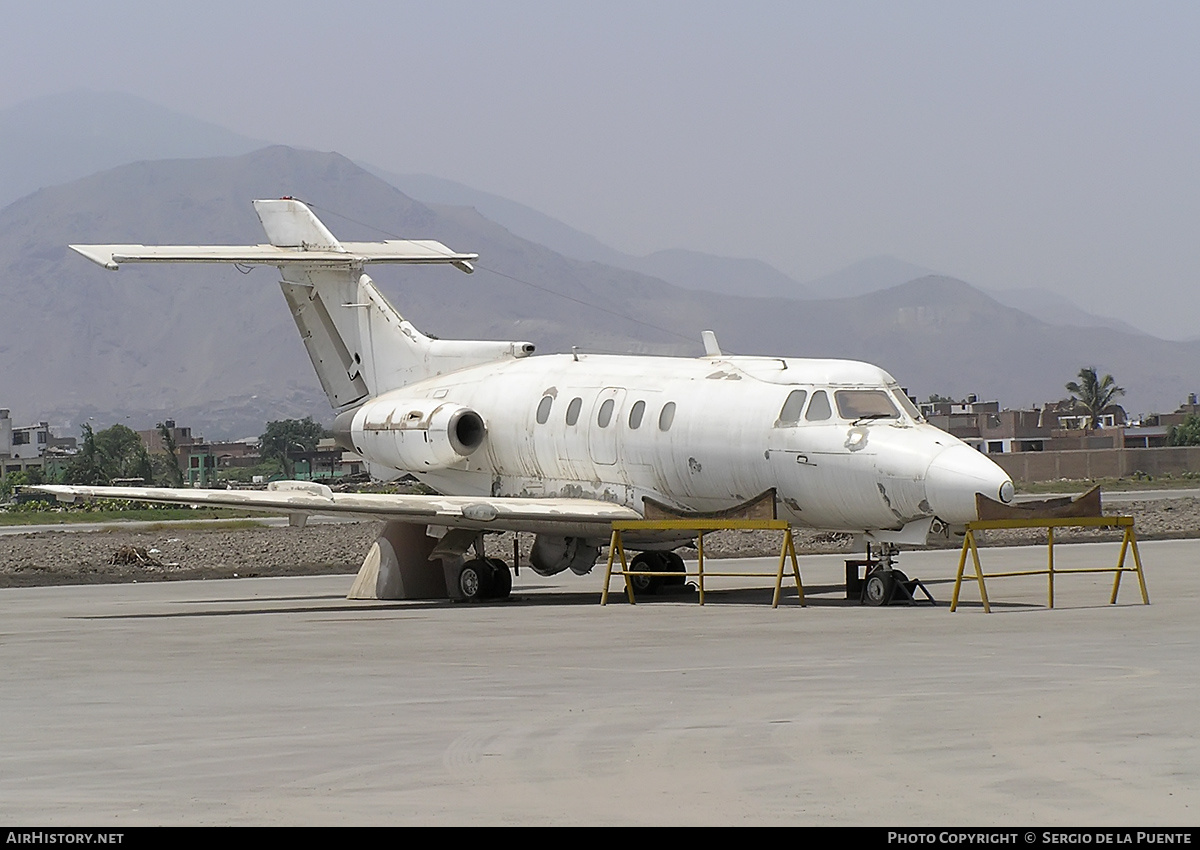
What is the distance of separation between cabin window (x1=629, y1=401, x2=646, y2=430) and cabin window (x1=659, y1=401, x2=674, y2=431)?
0.39 meters

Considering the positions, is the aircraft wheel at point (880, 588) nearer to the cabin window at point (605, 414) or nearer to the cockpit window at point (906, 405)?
the cockpit window at point (906, 405)

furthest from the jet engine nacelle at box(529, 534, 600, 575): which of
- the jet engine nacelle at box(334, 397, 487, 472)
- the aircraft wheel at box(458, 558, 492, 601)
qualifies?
the jet engine nacelle at box(334, 397, 487, 472)

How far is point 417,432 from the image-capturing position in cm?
2747

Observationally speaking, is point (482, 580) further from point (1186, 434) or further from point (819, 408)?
point (1186, 434)

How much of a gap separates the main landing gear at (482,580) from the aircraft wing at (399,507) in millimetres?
940

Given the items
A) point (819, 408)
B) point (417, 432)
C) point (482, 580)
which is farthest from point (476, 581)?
point (819, 408)

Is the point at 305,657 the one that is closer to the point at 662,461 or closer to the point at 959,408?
the point at 662,461

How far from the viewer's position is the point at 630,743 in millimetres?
9641

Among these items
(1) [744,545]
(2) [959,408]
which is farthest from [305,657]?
(2) [959,408]

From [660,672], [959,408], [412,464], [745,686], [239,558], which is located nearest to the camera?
[745,686]

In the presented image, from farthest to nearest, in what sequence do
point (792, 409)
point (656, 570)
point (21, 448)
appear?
point (21, 448)
point (656, 570)
point (792, 409)

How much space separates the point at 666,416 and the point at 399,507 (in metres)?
3.91

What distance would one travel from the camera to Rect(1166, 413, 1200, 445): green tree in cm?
12794
